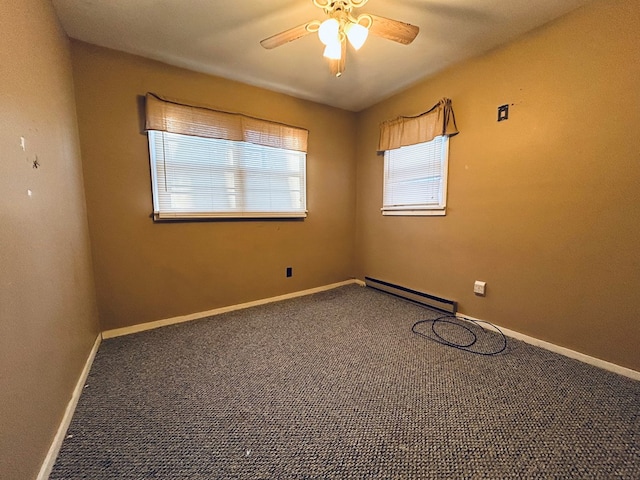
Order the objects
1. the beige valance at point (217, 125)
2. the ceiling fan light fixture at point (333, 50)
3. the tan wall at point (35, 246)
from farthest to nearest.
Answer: the beige valance at point (217, 125) → the ceiling fan light fixture at point (333, 50) → the tan wall at point (35, 246)

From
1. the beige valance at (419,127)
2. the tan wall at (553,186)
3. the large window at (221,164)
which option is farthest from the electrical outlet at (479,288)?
the large window at (221,164)

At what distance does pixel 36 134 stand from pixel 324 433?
6.48 ft

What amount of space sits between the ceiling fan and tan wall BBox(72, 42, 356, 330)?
1.29 m

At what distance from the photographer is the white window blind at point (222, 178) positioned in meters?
2.38

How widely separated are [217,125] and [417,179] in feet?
6.94

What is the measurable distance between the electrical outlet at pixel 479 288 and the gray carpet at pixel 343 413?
0.44m

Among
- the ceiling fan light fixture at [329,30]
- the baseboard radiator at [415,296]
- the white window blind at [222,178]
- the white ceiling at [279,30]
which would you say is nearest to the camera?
the ceiling fan light fixture at [329,30]

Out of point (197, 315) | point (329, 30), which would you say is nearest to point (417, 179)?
point (329, 30)

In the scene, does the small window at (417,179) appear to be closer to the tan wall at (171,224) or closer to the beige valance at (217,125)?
the tan wall at (171,224)

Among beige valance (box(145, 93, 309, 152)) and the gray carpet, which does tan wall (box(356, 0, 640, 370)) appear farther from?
beige valance (box(145, 93, 309, 152))

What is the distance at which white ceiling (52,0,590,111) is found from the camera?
1.70 meters

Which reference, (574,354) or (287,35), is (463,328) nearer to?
(574,354)

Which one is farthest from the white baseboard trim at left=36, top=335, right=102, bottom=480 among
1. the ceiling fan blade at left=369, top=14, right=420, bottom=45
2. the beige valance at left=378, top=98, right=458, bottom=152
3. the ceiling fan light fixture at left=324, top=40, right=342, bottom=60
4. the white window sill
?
the beige valance at left=378, top=98, right=458, bottom=152

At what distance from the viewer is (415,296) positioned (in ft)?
9.64
